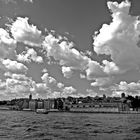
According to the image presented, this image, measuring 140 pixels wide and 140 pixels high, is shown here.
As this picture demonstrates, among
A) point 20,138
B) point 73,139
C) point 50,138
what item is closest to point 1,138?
point 20,138

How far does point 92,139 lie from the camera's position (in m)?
31.8

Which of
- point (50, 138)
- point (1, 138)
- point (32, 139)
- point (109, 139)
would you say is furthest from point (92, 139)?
point (1, 138)

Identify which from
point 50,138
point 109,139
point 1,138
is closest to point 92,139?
point 109,139

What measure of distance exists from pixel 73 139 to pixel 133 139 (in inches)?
284

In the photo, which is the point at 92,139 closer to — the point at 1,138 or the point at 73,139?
the point at 73,139

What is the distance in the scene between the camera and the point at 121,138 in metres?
33.2

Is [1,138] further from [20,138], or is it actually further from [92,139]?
[92,139]

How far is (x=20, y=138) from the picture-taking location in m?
32.2

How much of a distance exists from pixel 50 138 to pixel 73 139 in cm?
281

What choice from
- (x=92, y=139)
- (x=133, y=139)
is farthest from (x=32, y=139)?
(x=133, y=139)

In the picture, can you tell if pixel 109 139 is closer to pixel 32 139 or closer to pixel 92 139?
pixel 92 139

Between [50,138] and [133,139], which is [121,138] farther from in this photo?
[50,138]

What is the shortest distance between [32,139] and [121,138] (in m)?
10.6

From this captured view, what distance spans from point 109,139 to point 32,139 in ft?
29.1
